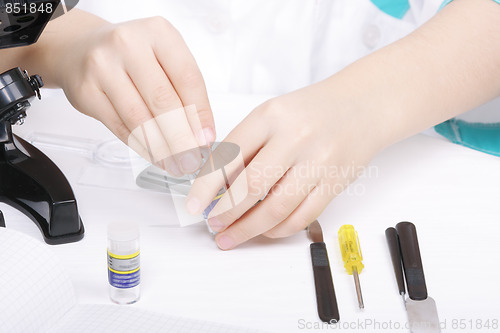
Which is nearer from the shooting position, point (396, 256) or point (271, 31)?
Answer: point (396, 256)

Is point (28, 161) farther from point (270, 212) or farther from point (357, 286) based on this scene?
point (357, 286)

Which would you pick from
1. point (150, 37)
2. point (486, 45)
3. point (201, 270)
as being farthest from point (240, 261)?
point (486, 45)

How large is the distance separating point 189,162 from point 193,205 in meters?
0.05

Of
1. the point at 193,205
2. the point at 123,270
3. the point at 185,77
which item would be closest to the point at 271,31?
the point at 185,77

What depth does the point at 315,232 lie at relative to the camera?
0.60 meters

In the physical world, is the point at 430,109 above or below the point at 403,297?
above

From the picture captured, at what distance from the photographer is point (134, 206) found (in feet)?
2.10

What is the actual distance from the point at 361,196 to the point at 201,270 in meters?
0.24

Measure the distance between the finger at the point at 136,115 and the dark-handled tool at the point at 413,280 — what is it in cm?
25

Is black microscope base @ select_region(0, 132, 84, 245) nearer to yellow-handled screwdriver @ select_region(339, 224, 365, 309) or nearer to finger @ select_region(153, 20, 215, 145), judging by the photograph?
finger @ select_region(153, 20, 215, 145)

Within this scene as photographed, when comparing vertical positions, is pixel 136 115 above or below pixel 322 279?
above

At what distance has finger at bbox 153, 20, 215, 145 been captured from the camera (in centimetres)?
61

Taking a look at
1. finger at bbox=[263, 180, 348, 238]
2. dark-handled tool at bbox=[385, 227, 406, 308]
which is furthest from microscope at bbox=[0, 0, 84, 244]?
dark-handled tool at bbox=[385, 227, 406, 308]

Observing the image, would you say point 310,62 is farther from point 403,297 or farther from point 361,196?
point 403,297
